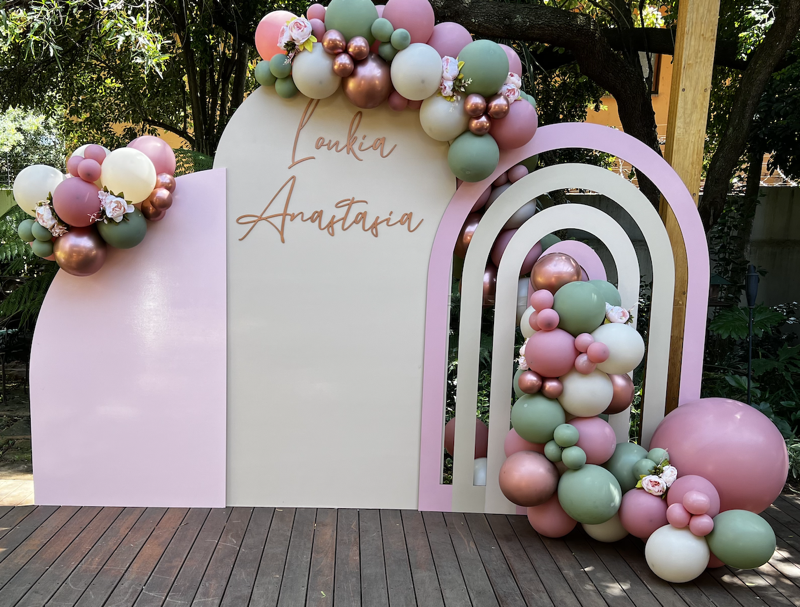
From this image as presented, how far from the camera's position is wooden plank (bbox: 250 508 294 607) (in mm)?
2586

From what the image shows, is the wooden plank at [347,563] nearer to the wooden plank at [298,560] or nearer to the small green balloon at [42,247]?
the wooden plank at [298,560]

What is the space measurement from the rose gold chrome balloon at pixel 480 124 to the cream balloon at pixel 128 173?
1544mm

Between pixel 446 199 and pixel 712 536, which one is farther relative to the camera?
pixel 446 199

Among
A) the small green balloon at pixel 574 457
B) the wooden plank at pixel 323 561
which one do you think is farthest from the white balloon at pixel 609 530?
the wooden plank at pixel 323 561

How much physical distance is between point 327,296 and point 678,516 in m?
1.91

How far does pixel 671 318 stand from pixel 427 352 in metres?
1.27

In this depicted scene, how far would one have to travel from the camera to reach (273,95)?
10.6ft

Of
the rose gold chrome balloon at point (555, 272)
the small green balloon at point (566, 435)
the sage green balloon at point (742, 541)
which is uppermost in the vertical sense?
the rose gold chrome balloon at point (555, 272)

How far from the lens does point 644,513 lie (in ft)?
9.30

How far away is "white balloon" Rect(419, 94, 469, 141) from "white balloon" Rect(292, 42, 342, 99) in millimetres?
455

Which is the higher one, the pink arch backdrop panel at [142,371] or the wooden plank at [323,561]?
the pink arch backdrop panel at [142,371]

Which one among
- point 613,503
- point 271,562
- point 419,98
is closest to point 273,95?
point 419,98

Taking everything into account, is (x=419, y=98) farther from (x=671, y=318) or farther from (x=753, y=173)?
(x=753, y=173)

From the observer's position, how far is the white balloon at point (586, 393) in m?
2.89
